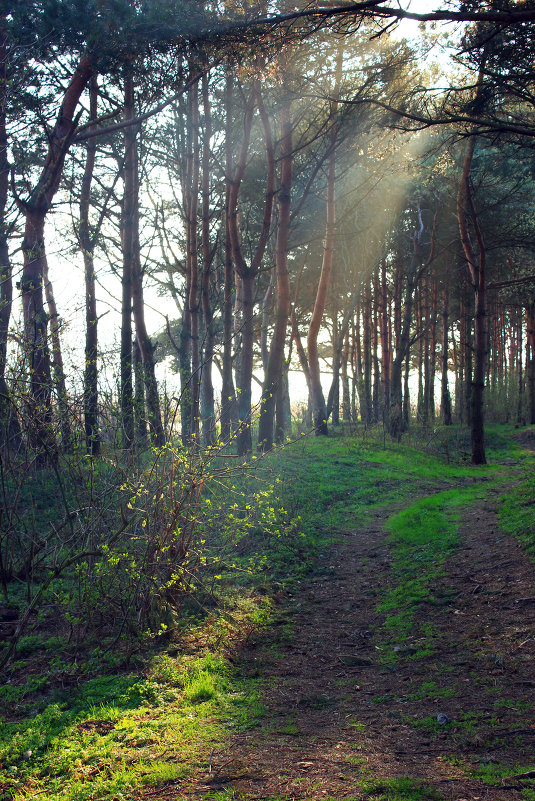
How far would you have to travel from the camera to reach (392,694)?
161 inches

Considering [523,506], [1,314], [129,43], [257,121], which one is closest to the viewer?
[129,43]

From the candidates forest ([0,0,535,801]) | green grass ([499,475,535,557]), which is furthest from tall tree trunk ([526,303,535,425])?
green grass ([499,475,535,557])

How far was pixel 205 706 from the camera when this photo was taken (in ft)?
12.8

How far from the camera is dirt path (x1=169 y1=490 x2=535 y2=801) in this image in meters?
3.01

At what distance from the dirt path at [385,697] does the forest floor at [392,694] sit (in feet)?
0.03

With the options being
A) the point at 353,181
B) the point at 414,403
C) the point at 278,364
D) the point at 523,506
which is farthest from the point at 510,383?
the point at 523,506

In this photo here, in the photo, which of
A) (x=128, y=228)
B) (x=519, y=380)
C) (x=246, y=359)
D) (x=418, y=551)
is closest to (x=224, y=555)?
(x=418, y=551)

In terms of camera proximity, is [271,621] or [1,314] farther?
[1,314]

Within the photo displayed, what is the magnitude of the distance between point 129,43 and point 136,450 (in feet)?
16.7

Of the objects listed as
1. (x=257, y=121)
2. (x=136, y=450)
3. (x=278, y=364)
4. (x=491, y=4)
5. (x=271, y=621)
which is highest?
(x=257, y=121)

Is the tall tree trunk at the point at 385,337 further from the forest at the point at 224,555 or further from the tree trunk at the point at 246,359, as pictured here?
the tree trunk at the point at 246,359

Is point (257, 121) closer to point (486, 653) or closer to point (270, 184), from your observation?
point (270, 184)

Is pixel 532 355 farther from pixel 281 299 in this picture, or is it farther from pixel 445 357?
pixel 281 299

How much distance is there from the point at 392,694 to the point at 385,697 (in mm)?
68
